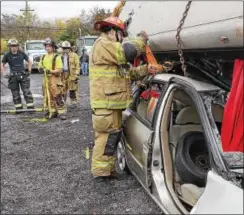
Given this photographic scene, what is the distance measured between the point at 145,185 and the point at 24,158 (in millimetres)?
2614

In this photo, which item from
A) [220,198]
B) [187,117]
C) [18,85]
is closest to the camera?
[220,198]

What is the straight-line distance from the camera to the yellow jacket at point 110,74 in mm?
4508

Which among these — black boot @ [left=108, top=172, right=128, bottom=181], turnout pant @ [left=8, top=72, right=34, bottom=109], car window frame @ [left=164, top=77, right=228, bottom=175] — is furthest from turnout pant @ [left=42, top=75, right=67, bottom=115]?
car window frame @ [left=164, top=77, right=228, bottom=175]

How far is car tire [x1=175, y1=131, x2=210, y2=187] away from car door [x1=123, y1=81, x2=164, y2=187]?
0.30 meters

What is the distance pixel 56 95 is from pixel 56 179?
432 centimetres

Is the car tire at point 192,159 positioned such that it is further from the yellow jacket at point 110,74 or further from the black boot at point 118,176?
the black boot at point 118,176

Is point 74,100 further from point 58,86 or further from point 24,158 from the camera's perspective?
point 24,158

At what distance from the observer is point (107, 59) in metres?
4.52

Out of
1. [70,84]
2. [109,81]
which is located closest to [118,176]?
[109,81]

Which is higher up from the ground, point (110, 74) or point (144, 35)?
point (144, 35)

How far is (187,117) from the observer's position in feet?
13.2

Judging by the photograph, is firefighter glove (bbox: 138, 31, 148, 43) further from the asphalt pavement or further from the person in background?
the person in background

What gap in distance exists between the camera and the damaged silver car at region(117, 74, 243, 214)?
2584 mm

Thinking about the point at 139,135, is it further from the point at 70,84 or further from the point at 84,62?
the point at 84,62
